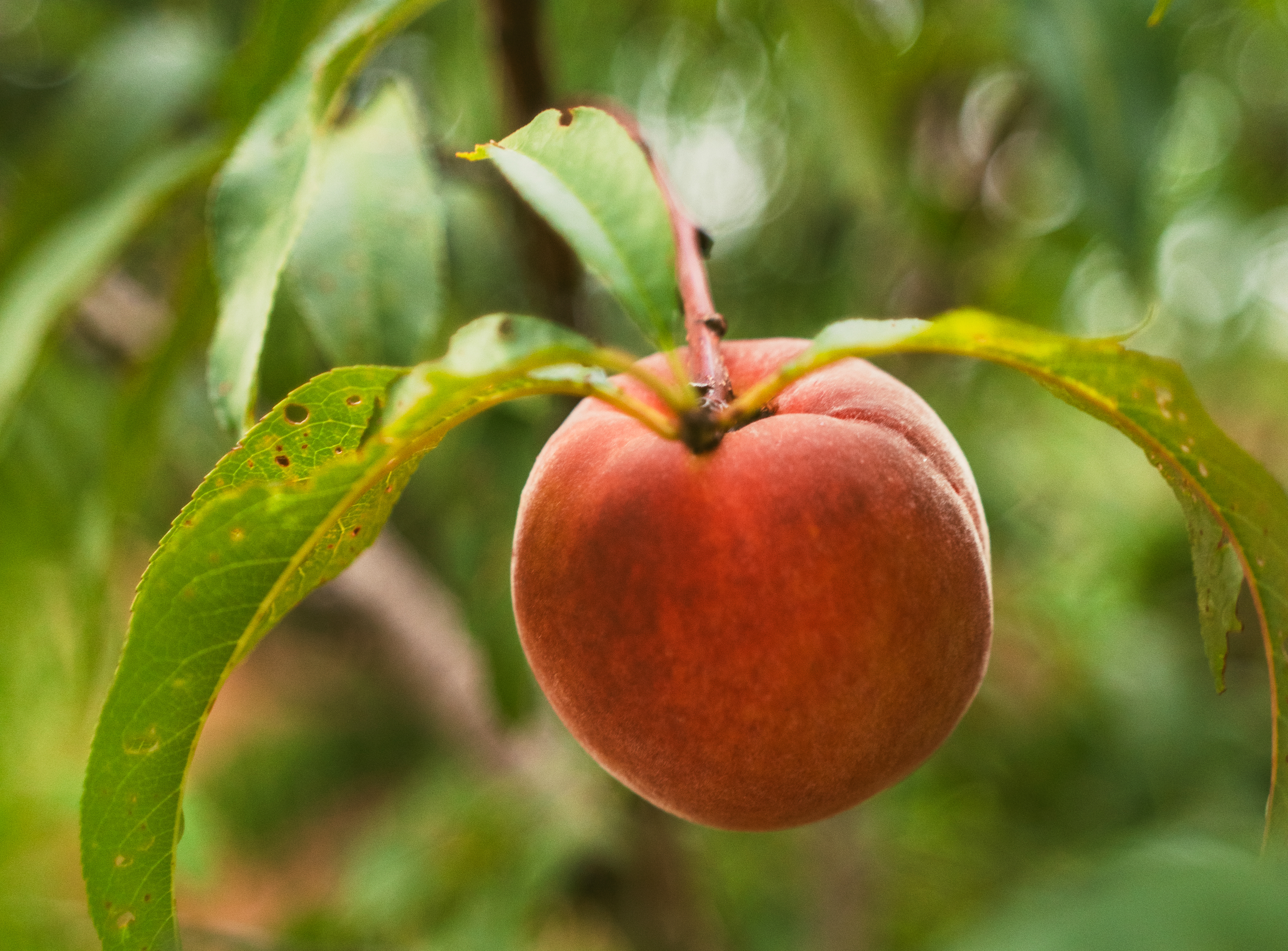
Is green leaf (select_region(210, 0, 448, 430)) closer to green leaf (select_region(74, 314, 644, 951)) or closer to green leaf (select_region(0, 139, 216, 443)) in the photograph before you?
green leaf (select_region(74, 314, 644, 951))

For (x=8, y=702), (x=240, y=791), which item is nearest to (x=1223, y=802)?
(x=8, y=702)

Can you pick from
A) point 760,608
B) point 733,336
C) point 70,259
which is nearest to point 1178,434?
point 760,608

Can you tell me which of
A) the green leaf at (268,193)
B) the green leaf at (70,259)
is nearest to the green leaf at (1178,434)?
the green leaf at (268,193)

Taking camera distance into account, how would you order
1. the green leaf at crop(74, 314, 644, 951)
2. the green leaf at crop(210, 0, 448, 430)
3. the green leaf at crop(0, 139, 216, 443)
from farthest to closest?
the green leaf at crop(0, 139, 216, 443) → the green leaf at crop(210, 0, 448, 430) → the green leaf at crop(74, 314, 644, 951)

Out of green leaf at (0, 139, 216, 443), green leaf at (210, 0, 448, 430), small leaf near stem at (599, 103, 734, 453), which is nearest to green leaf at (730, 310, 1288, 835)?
small leaf near stem at (599, 103, 734, 453)

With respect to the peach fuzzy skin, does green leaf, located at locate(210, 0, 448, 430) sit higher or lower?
higher

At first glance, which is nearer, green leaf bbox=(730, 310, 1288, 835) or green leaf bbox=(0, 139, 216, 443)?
green leaf bbox=(730, 310, 1288, 835)
